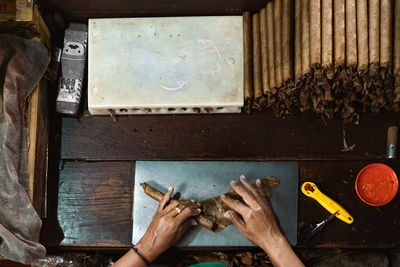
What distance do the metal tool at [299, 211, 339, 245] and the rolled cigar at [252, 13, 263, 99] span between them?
0.90 metres

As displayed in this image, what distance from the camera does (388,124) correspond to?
2.33m

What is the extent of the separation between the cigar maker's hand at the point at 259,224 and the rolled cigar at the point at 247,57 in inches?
22.9

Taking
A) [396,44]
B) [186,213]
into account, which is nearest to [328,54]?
[396,44]

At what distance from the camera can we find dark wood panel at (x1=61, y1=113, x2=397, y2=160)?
7.70ft

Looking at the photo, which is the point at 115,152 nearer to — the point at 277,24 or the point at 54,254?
the point at 54,254

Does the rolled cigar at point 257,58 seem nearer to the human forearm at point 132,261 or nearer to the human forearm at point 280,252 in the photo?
the human forearm at point 280,252

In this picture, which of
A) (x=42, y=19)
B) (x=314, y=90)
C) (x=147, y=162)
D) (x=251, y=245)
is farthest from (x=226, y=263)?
(x=42, y=19)

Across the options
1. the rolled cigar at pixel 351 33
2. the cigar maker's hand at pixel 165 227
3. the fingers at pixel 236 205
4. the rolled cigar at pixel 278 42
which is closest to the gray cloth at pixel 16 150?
the cigar maker's hand at pixel 165 227

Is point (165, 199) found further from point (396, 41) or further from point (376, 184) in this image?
point (396, 41)

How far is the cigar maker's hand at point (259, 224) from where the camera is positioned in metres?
2.12

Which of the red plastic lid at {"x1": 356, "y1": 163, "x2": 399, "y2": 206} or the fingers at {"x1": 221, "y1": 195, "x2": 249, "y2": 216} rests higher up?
the red plastic lid at {"x1": 356, "y1": 163, "x2": 399, "y2": 206}

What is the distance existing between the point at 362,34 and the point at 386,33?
0.12m

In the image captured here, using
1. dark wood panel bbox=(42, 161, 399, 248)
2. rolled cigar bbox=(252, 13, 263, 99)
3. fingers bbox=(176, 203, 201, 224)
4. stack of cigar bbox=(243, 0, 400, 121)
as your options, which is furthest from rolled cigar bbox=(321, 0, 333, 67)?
fingers bbox=(176, 203, 201, 224)

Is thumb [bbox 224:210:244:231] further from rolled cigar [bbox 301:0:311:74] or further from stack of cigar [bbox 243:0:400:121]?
rolled cigar [bbox 301:0:311:74]
